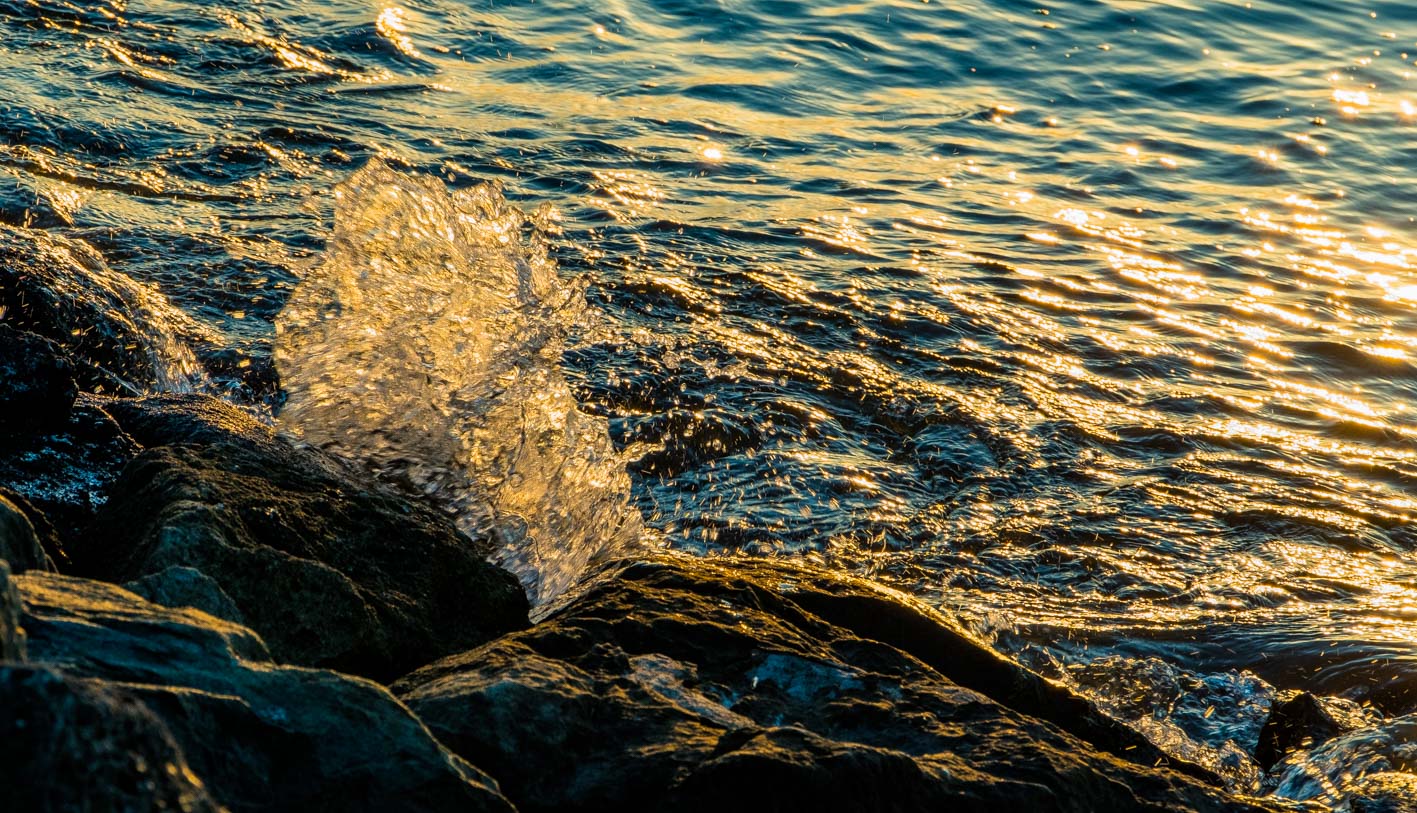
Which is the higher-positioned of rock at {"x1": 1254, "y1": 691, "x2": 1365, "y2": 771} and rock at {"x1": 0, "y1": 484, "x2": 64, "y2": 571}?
rock at {"x1": 0, "y1": 484, "x2": 64, "y2": 571}

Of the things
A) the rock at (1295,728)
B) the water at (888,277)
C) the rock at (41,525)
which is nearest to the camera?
the rock at (41,525)

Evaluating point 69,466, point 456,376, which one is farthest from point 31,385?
point 456,376

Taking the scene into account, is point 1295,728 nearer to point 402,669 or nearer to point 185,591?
point 402,669

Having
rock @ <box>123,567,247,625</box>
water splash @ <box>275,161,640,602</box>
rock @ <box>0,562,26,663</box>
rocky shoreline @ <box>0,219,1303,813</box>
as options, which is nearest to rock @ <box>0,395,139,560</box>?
rocky shoreline @ <box>0,219,1303,813</box>

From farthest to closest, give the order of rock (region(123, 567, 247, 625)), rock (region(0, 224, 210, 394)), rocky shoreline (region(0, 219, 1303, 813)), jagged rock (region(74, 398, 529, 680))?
1. rock (region(0, 224, 210, 394))
2. jagged rock (region(74, 398, 529, 680))
3. rock (region(123, 567, 247, 625))
4. rocky shoreline (region(0, 219, 1303, 813))

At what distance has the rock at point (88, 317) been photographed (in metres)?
4.47

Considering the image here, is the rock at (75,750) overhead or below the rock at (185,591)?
overhead

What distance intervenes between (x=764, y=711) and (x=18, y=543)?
1407 millimetres

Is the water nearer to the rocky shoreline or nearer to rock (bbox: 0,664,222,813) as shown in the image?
the rocky shoreline

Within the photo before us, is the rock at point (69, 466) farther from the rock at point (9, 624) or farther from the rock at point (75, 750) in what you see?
the rock at point (75, 750)

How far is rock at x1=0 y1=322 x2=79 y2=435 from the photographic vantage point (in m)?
3.55

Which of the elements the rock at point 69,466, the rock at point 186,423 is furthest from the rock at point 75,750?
the rock at point 186,423

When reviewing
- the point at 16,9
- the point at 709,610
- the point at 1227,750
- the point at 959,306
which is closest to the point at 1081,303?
the point at 959,306

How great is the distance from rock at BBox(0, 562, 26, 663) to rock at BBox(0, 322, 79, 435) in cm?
215
